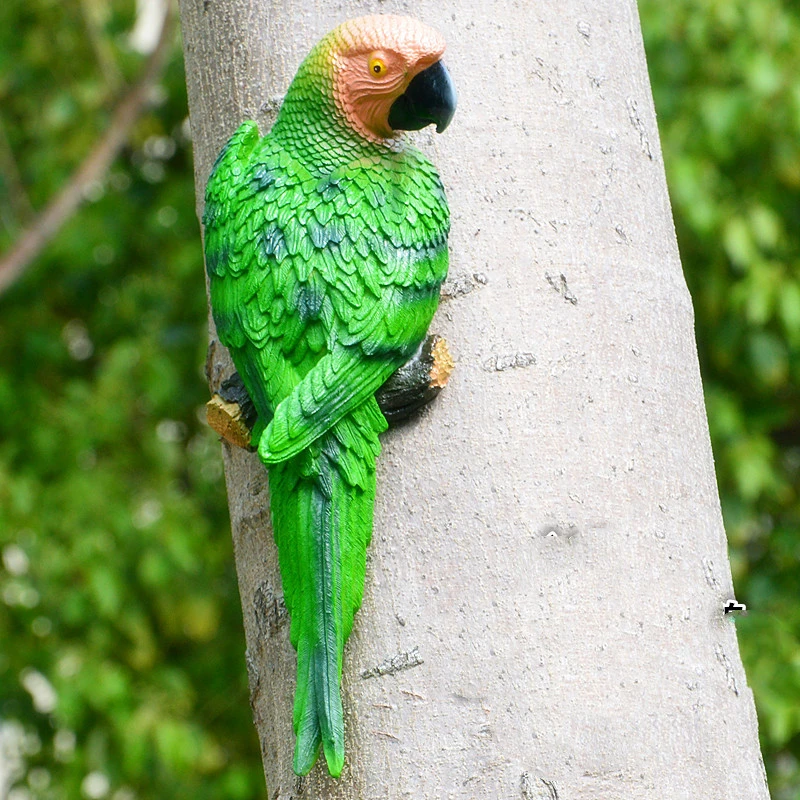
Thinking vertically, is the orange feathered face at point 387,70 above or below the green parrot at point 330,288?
above

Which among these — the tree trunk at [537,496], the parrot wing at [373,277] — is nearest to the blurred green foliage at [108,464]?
the tree trunk at [537,496]

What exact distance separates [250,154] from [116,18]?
1921 mm

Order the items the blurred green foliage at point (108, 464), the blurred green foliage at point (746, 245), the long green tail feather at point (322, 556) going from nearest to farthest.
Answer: the long green tail feather at point (322, 556), the blurred green foliage at point (746, 245), the blurred green foliage at point (108, 464)

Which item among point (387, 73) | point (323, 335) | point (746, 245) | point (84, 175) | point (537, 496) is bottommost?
point (746, 245)

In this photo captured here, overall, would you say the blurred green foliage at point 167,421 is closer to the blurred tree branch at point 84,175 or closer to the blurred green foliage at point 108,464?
the blurred green foliage at point 108,464

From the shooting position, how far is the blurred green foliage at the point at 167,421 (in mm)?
2012

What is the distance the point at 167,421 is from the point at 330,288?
5.56 feet

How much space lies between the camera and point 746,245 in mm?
1961

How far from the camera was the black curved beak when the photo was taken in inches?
31.7

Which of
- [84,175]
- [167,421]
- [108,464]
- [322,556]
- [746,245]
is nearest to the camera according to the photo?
[322,556]

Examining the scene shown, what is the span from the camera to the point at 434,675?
0.76m

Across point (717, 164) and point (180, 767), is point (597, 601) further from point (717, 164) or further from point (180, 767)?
point (717, 164)

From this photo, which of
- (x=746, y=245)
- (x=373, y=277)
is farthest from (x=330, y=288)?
(x=746, y=245)

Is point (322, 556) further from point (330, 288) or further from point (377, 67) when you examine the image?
point (377, 67)
